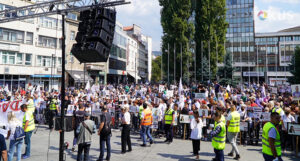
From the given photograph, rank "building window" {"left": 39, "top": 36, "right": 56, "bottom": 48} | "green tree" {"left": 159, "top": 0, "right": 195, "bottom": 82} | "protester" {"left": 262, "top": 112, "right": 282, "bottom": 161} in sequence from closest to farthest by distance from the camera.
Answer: "protester" {"left": 262, "top": 112, "right": 282, "bottom": 161}
"green tree" {"left": 159, "top": 0, "right": 195, "bottom": 82}
"building window" {"left": 39, "top": 36, "right": 56, "bottom": 48}

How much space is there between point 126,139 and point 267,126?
5205 millimetres

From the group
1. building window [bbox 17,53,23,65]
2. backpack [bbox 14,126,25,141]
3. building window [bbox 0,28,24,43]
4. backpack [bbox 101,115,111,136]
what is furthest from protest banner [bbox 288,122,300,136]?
building window [bbox 17,53,23,65]

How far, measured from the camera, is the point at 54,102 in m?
13.1

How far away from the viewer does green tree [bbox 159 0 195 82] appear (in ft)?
117

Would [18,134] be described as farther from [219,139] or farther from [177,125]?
[177,125]

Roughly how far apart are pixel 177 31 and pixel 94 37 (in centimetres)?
3012

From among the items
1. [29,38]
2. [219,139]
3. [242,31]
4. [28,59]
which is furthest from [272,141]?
[242,31]

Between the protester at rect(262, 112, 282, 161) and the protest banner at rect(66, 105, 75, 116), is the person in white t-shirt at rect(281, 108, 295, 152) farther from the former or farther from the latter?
the protest banner at rect(66, 105, 75, 116)

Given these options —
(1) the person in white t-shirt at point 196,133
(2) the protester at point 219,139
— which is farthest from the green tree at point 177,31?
(2) the protester at point 219,139

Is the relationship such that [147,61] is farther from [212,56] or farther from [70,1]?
[70,1]

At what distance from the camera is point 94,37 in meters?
7.51

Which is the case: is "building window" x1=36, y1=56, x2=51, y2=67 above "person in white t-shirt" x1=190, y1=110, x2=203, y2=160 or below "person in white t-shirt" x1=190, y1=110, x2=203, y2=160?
above

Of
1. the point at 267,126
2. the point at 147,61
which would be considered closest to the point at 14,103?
the point at 267,126

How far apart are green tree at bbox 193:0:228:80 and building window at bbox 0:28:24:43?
100ft
